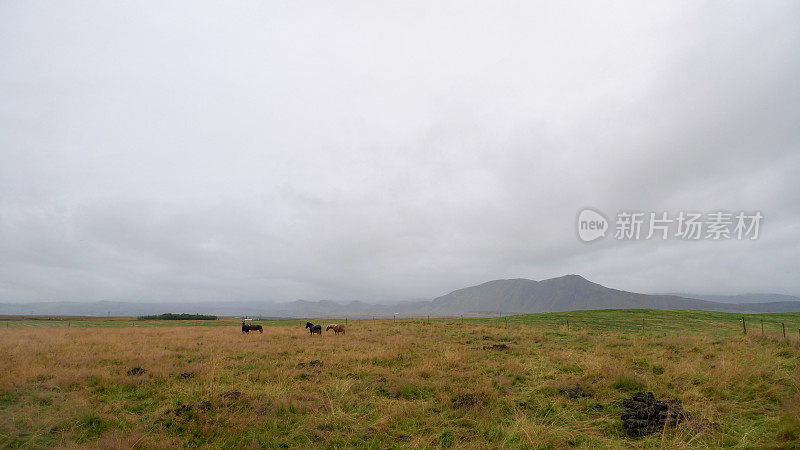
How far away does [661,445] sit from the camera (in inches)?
270

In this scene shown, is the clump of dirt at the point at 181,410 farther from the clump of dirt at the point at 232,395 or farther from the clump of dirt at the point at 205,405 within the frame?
the clump of dirt at the point at 232,395

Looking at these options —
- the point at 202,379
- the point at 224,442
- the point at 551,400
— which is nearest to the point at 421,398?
the point at 551,400

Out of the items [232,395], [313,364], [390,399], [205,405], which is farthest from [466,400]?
[313,364]

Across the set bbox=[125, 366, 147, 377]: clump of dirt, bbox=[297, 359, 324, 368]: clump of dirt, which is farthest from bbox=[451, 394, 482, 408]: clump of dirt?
bbox=[125, 366, 147, 377]: clump of dirt

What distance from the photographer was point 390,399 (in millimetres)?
9945

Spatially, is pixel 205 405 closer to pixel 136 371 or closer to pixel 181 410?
pixel 181 410

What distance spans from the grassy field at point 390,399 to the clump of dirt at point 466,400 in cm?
4

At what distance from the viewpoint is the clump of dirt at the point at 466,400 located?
928 centimetres

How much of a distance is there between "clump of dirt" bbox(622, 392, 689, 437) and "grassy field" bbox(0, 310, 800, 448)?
0.25 metres

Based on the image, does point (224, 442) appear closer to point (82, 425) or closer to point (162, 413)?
point (162, 413)

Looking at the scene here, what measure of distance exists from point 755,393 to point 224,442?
14185mm

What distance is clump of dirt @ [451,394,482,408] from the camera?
30.5 feet

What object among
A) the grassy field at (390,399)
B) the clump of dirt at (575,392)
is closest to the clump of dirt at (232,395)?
the grassy field at (390,399)

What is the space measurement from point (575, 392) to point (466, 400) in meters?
3.66
